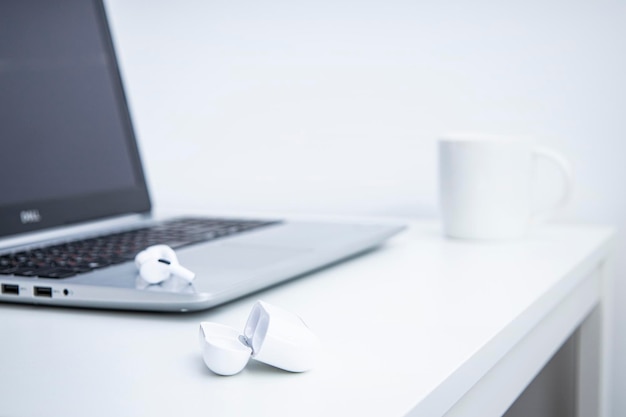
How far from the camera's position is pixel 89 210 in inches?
37.3

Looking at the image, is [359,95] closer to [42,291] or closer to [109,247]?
[109,247]

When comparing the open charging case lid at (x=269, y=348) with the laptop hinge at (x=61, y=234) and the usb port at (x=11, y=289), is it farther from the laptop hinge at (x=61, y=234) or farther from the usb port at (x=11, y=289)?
the laptop hinge at (x=61, y=234)

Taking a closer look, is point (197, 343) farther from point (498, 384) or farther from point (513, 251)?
point (513, 251)

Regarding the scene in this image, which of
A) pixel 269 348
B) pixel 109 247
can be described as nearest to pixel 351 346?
pixel 269 348

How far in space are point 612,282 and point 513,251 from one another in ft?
0.73

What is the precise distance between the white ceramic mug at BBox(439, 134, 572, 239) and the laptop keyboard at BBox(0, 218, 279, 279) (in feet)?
0.71

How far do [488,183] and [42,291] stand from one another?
51cm

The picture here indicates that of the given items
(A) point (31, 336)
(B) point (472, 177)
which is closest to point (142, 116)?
(B) point (472, 177)

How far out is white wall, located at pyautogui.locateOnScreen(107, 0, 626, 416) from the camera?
3.42 ft

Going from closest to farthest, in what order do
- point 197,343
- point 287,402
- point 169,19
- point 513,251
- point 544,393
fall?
point 287,402 → point 197,343 → point 513,251 → point 544,393 → point 169,19

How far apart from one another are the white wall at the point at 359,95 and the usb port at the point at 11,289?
672mm

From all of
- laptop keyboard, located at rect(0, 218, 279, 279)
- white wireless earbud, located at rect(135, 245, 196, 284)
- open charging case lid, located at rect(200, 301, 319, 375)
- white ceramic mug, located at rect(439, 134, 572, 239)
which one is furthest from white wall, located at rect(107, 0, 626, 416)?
open charging case lid, located at rect(200, 301, 319, 375)

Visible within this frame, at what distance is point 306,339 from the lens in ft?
1.40

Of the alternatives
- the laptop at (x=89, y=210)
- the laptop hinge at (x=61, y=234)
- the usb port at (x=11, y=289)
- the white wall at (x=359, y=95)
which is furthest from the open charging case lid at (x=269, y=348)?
the white wall at (x=359, y=95)
